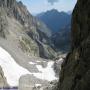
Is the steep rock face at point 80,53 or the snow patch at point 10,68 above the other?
the steep rock face at point 80,53

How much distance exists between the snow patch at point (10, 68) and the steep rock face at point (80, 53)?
7799 cm

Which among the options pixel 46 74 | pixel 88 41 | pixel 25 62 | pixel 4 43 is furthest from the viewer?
pixel 4 43

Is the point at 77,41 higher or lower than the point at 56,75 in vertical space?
higher

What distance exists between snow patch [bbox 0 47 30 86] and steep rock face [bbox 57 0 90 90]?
77989 mm

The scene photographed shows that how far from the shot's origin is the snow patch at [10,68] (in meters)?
103

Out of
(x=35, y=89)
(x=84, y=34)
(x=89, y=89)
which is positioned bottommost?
(x=35, y=89)

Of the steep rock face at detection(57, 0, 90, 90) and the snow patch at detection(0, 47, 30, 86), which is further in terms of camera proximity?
the snow patch at detection(0, 47, 30, 86)

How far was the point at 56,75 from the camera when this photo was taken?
116m

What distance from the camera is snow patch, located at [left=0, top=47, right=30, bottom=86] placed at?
10266 centimetres

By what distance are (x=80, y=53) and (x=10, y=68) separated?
9285cm

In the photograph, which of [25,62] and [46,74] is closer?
[46,74]

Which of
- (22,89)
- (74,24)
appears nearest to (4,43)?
(22,89)

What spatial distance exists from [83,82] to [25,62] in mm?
108715

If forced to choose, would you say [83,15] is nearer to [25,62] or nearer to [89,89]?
[89,89]
